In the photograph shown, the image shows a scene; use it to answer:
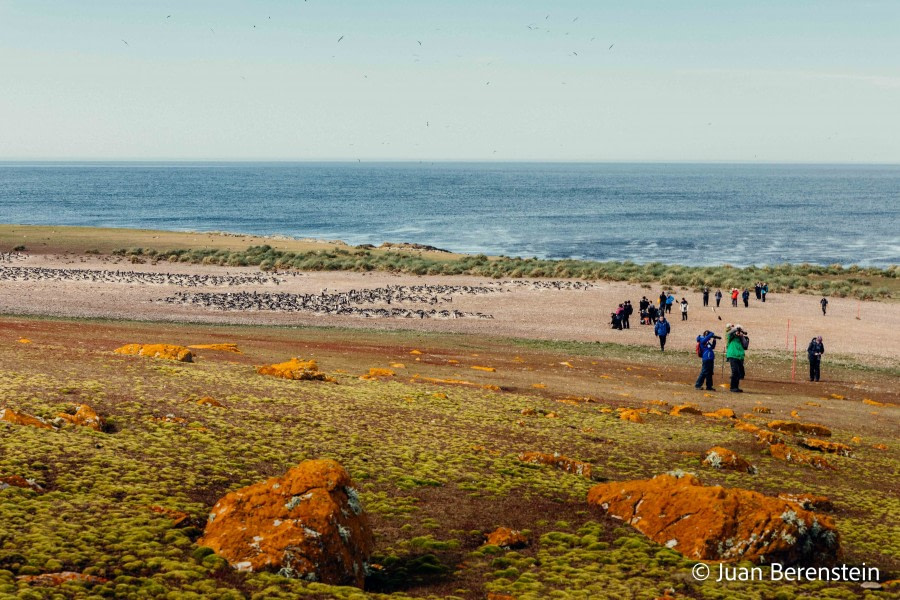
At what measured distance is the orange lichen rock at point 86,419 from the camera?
11805 mm

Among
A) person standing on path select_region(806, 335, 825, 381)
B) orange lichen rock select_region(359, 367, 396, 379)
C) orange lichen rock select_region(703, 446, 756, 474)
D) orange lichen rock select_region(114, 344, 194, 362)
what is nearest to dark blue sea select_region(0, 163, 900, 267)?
person standing on path select_region(806, 335, 825, 381)

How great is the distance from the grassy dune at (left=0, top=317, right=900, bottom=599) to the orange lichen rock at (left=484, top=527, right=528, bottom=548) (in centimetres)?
15

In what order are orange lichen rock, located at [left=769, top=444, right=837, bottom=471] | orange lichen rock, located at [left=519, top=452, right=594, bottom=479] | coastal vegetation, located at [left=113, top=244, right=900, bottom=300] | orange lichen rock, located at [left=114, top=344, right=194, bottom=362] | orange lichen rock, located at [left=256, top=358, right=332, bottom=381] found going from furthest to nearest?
coastal vegetation, located at [left=113, top=244, right=900, bottom=300]
orange lichen rock, located at [left=114, top=344, right=194, bottom=362]
orange lichen rock, located at [left=256, top=358, right=332, bottom=381]
orange lichen rock, located at [left=769, top=444, right=837, bottom=471]
orange lichen rock, located at [left=519, top=452, right=594, bottom=479]

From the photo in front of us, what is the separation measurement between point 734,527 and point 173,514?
20.1 feet

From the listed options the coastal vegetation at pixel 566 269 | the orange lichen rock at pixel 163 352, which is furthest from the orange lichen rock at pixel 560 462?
the coastal vegetation at pixel 566 269

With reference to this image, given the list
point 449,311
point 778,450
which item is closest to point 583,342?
point 449,311

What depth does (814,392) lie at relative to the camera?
26.5 meters

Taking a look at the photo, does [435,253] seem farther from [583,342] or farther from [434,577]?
[434,577]

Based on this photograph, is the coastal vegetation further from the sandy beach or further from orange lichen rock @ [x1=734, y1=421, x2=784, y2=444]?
orange lichen rock @ [x1=734, y1=421, x2=784, y2=444]

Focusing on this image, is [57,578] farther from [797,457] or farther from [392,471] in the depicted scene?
[797,457]

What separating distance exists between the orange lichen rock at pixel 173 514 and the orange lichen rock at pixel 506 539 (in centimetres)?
333

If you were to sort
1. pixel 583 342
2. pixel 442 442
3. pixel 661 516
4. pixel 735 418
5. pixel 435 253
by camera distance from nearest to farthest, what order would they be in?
pixel 661 516 < pixel 442 442 < pixel 735 418 < pixel 583 342 < pixel 435 253

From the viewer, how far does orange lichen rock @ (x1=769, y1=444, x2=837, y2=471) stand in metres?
14.3

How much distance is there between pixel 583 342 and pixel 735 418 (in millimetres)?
19252
